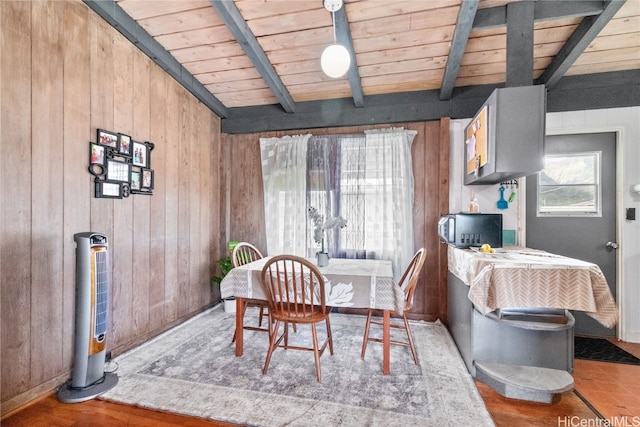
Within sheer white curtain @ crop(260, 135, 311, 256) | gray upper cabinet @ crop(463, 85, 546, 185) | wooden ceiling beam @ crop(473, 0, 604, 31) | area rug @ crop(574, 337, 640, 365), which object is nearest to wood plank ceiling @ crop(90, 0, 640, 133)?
wooden ceiling beam @ crop(473, 0, 604, 31)

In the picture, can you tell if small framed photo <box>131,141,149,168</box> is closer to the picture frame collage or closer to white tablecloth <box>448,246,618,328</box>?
the picture frame collage

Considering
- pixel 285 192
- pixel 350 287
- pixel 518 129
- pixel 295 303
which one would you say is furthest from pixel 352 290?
pixel 285 192

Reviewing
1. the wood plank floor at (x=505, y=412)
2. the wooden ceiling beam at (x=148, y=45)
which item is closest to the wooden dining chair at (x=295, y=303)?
the wood plank floor at (x=505, y=412)

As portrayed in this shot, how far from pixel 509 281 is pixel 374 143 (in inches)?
78.7

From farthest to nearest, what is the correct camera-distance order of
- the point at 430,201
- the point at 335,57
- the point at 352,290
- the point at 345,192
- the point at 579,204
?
the point at 345,192 → the point at 430,201 → the point at 579,204 → the point at 352,290 → the point at 335,57

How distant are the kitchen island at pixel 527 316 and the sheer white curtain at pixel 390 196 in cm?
103

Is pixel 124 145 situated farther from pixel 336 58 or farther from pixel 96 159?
pixel 336 58

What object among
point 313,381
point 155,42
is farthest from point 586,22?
point 155,42

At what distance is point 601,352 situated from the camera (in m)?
2.39

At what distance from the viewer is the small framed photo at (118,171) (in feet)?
7.20

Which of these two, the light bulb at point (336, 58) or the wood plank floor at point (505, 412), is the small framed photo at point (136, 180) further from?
the light bulb at point (336, 58)

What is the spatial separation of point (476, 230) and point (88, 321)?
3.03 m

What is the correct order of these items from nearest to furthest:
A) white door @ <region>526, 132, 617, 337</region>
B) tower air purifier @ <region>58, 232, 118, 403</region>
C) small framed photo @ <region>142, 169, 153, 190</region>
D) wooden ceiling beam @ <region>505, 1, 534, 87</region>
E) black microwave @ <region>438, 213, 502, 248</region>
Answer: tower air purifier @ <region>58, 232, 118, 403</region> < wooden ceiling beam @ <region>505, 1, 534, 87</region> < black microwave @ <region>438, 213, 502, 248</region> < small framed photo @ <region>142, 169, 153, 190</region> < white door @ <region>526, 132, 617, 337</region>

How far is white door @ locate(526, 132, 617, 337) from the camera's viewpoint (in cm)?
269
